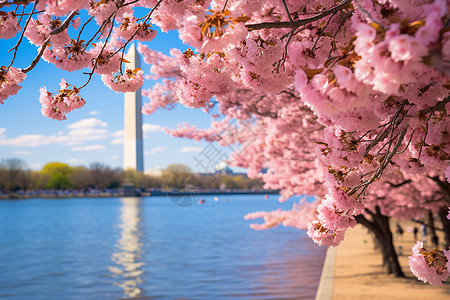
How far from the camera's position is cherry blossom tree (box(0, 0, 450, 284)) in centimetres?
184

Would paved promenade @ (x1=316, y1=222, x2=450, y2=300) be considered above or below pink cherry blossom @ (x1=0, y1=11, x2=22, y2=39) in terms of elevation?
below

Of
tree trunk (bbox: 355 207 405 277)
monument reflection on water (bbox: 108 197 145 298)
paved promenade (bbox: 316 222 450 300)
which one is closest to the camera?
paved promenade (bbox: 316 222 450 300)

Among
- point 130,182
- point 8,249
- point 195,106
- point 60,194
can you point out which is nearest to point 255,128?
point 195,106

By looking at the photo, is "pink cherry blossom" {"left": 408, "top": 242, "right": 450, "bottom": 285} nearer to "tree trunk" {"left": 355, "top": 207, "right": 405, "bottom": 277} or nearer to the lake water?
"tree trunk" {"left": 355, "top": 207, "right": 405, "bottom": 277}

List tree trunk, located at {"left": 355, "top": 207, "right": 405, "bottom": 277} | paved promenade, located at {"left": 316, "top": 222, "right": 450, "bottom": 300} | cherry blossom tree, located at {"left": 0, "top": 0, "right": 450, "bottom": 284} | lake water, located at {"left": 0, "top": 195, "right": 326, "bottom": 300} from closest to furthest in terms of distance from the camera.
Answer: cherry blossom tree, located at {"left": 0, "top": 0, "right": 450, "bottom": 284}, paved promenade, located at {"left": 316, "top": 222, "right": 450, "bottom": 300}, tree trunk, located at {"left": 355, "top": 207, "right": 405, "bottom": 277}, lake water, located at {"left": 0, "top": 195, "right": 326, "bottom": 300}

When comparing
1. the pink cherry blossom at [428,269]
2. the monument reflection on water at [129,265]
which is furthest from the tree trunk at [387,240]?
the pink cherry blossom at [428,269]

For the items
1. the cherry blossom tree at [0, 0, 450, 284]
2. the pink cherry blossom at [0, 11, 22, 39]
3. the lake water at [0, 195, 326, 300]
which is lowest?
the lake water at [0, 195, 326, 300]

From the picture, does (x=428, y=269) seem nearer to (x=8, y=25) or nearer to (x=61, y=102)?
(x=61, y=102)

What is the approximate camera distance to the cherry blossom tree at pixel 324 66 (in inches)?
72.6

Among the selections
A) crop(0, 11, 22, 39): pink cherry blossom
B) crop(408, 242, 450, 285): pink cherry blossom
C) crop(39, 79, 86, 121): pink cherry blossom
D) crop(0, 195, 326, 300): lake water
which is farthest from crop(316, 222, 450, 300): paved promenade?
crop(0, 11, 22, 39): pink cherry blossom

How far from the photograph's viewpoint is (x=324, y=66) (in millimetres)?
2152

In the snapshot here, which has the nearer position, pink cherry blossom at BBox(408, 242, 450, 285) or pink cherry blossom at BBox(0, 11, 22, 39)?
pink cherry blossom at BBox(408, 242, 450, 285)

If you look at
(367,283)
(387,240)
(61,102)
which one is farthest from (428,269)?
(387,240)

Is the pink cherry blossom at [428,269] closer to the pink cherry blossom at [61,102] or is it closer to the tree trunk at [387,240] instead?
the pink cherry blossom at [61,102]
